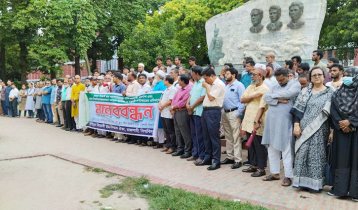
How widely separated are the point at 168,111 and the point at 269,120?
2927 millimetres

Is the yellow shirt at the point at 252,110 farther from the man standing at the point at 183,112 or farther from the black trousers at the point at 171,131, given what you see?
the black trousers at the point at 171,131

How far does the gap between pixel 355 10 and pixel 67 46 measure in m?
18.9

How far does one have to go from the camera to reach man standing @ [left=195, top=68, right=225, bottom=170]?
616cm

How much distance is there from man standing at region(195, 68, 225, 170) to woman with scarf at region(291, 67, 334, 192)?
5.38 ft

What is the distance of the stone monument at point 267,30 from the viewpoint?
38.9 feet

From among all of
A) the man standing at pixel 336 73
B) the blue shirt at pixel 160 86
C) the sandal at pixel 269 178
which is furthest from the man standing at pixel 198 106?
the man standing at pixel 336 73

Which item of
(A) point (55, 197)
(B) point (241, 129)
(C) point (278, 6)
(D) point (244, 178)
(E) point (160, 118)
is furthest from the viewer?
(C) point (278, 6)

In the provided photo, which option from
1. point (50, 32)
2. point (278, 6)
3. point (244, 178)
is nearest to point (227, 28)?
point (278, 6)

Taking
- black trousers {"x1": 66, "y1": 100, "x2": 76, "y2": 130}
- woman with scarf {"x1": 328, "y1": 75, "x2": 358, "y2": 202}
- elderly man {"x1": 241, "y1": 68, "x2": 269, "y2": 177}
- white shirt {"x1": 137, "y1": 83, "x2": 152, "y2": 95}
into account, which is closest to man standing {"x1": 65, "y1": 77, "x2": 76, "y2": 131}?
black trousers {"x1": 66, "y1": 100, "x2": 76, "y2": 130}

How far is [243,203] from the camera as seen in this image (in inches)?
167

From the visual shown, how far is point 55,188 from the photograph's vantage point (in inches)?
198

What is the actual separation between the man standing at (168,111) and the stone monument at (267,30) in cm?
616

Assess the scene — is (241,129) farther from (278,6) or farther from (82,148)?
(278,6)

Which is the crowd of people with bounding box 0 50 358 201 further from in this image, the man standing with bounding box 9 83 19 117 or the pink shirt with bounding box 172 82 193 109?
the man standing with bounding box 9 83 19 117
